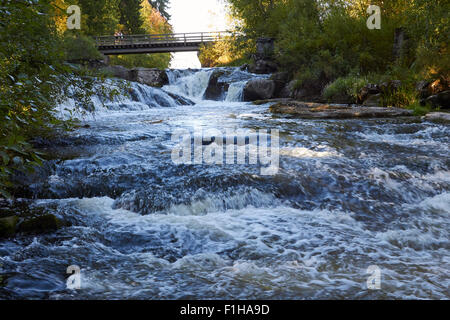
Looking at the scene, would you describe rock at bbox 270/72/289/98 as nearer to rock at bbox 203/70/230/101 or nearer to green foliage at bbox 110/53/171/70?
rock at bbox 203/70/230/101

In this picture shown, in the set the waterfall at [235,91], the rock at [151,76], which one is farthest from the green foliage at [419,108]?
the rock at [151,76]

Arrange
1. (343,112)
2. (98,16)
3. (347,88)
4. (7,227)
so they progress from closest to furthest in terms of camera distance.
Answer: (7,227) → (343,112) → (347,88) → (98,16)

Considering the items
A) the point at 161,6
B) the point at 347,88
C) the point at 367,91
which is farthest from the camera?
the point at 161,6

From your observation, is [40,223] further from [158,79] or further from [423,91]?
[158,79]

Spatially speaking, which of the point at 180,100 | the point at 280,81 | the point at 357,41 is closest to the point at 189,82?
the point at 180,100

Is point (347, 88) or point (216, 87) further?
point (216, 87)

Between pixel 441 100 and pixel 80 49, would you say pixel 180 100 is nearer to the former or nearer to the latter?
pixel 80 49

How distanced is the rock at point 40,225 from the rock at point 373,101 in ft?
39.8

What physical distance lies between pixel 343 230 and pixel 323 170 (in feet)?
6.34

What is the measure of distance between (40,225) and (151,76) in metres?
24.2

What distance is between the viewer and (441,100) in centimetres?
1149

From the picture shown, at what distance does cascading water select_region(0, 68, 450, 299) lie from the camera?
9.74 feet

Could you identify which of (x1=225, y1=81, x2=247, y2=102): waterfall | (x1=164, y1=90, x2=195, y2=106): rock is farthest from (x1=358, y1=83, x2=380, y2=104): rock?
(x1=164, y1=90, x2=195, y2=106): rock
